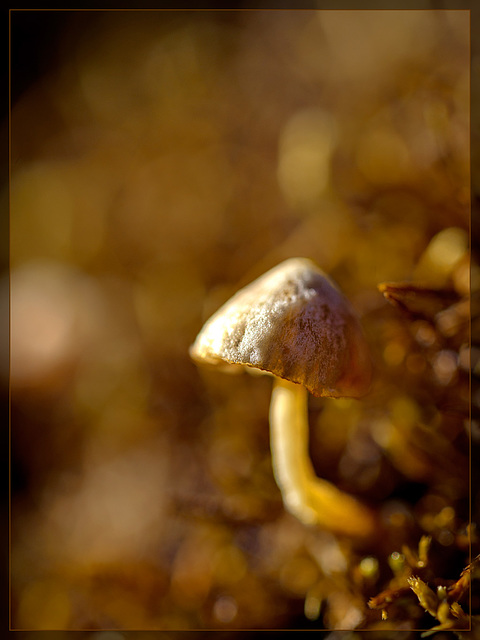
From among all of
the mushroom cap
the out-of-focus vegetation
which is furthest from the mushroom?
the out-of-focus vegetation

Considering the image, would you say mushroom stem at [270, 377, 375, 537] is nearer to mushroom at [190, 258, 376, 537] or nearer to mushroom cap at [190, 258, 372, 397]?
mushroom at [190, 258, 376, 537]

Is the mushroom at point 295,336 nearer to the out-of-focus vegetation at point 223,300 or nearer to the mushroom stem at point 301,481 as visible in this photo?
the mushroom stem at point 301,481

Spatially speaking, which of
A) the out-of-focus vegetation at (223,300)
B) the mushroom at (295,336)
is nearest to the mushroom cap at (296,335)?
the mushroom at (295,336)

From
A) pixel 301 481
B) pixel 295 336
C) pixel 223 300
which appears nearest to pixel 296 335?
pixel 295 336

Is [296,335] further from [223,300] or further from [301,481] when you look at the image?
[223,300]

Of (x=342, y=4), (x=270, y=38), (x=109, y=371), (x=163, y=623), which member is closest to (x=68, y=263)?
Result: (x=109, y=371)

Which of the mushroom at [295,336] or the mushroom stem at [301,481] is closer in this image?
the mushroom at [295,336]

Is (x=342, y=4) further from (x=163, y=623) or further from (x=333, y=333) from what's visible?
(x=163, y=623)
